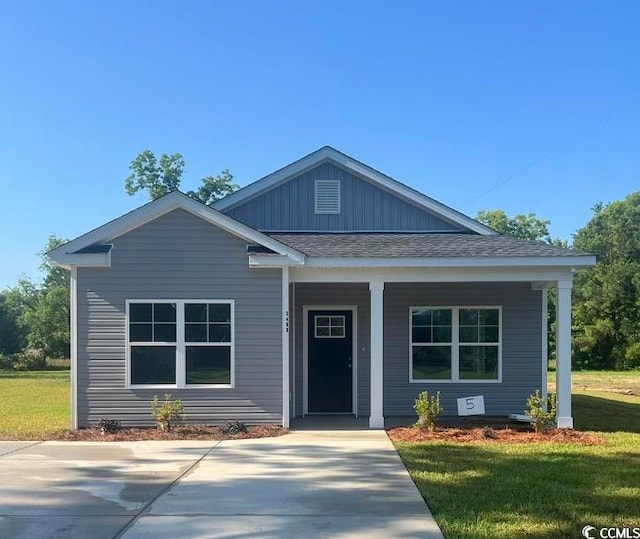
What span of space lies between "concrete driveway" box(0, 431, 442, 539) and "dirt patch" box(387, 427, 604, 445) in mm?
728

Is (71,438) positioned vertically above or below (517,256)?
below

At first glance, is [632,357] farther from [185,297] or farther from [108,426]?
[108,426]

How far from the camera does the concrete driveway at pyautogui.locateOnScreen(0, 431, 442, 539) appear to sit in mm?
5719

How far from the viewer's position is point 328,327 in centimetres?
1322

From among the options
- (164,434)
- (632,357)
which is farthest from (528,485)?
(632,357)

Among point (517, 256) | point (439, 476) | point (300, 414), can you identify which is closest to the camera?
point (439, 476)

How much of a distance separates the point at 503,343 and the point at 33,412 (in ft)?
33.4

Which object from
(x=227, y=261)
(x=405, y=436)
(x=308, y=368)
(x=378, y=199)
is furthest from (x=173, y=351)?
(x=378, y=199)

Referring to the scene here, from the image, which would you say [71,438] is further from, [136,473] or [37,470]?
[136,473]

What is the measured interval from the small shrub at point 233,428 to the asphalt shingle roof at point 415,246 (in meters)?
3.09

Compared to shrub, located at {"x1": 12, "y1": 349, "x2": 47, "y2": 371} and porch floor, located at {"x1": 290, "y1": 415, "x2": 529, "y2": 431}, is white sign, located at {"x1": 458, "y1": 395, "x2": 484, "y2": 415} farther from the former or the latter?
shrub, located at {"x1": 12, "y1": 349, "x2": 47, "y2": 371}

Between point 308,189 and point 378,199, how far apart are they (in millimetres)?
1500

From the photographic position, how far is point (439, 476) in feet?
24.9

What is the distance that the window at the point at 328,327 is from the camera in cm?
1320
